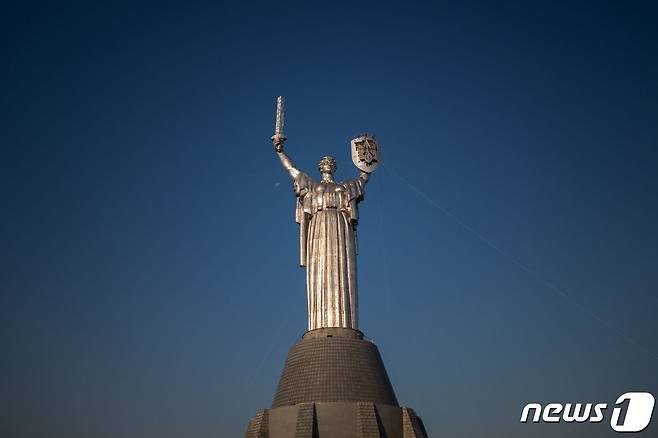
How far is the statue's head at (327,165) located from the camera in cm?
2497

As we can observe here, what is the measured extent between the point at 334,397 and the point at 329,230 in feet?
19.1

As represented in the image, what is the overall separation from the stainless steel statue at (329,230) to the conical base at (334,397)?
735 mm

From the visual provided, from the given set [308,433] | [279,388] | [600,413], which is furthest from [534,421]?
[279,388]

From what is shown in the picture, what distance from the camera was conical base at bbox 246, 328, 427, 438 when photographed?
64.8 feet

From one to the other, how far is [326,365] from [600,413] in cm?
776

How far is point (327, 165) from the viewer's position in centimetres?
2498

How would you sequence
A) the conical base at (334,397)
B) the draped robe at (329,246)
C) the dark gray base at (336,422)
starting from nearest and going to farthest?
1. the dark gray base at (336,422)
2. the conical base at (334,397)
3. the draped robe at (329,246)

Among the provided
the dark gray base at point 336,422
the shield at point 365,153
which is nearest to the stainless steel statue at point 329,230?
the shield at point 365,153

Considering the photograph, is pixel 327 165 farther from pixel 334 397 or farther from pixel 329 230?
pixel 334 397

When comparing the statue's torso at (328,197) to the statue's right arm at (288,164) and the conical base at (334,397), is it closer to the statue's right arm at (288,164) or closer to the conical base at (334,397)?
the statue's right arm at (288,164)

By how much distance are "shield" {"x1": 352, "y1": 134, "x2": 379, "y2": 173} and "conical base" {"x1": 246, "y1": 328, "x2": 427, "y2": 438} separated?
5.89m

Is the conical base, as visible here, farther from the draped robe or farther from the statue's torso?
the statue's torso

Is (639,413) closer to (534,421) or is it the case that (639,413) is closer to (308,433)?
(534,421)

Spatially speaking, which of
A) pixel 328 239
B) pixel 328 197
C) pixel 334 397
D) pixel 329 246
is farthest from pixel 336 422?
pixel 328 197
